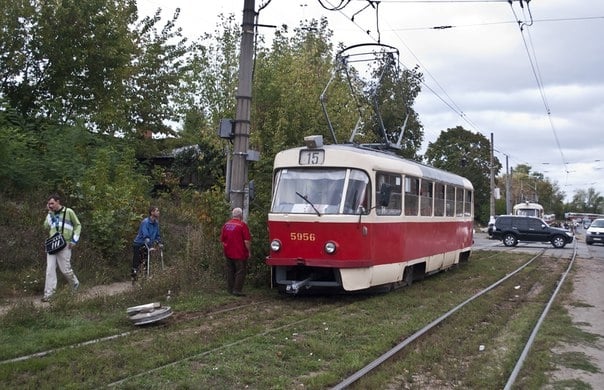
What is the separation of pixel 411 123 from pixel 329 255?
102ft

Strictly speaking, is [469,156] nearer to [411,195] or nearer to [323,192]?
[411,195]

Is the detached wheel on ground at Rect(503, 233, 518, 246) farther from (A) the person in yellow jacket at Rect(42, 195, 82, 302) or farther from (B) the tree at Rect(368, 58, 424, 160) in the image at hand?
(A) the person in yellow jacket at Rect(42, 195, 82, 302)

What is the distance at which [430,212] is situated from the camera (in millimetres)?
14430

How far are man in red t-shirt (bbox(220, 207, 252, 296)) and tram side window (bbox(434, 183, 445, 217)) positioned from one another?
5707 millimetres

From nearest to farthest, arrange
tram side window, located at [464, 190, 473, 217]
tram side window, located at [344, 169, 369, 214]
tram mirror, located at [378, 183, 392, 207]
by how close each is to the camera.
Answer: tram side window, located at [344, 169, 369, 214]
tram mirror, located at [378, 183, 392, 207]
tram side window, located at [464, 190, 473, 217]

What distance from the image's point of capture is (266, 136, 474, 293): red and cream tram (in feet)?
34.9

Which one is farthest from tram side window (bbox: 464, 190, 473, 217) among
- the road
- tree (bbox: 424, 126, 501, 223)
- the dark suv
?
tree (bbox: 424, 126, 501, 223)

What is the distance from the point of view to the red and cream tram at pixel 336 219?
10633 millimetres

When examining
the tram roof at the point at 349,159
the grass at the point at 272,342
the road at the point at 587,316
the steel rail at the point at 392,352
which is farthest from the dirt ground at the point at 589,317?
the tram roof at the point at 349,159

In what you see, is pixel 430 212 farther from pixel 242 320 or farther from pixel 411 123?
pixel 411 123

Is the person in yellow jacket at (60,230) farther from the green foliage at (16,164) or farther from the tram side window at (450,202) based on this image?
the tram side window at (450,202)

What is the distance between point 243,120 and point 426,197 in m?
4.78

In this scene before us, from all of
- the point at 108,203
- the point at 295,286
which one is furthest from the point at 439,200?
the point at 108,203

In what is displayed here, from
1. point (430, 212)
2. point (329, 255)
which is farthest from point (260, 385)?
point (430, 212)
